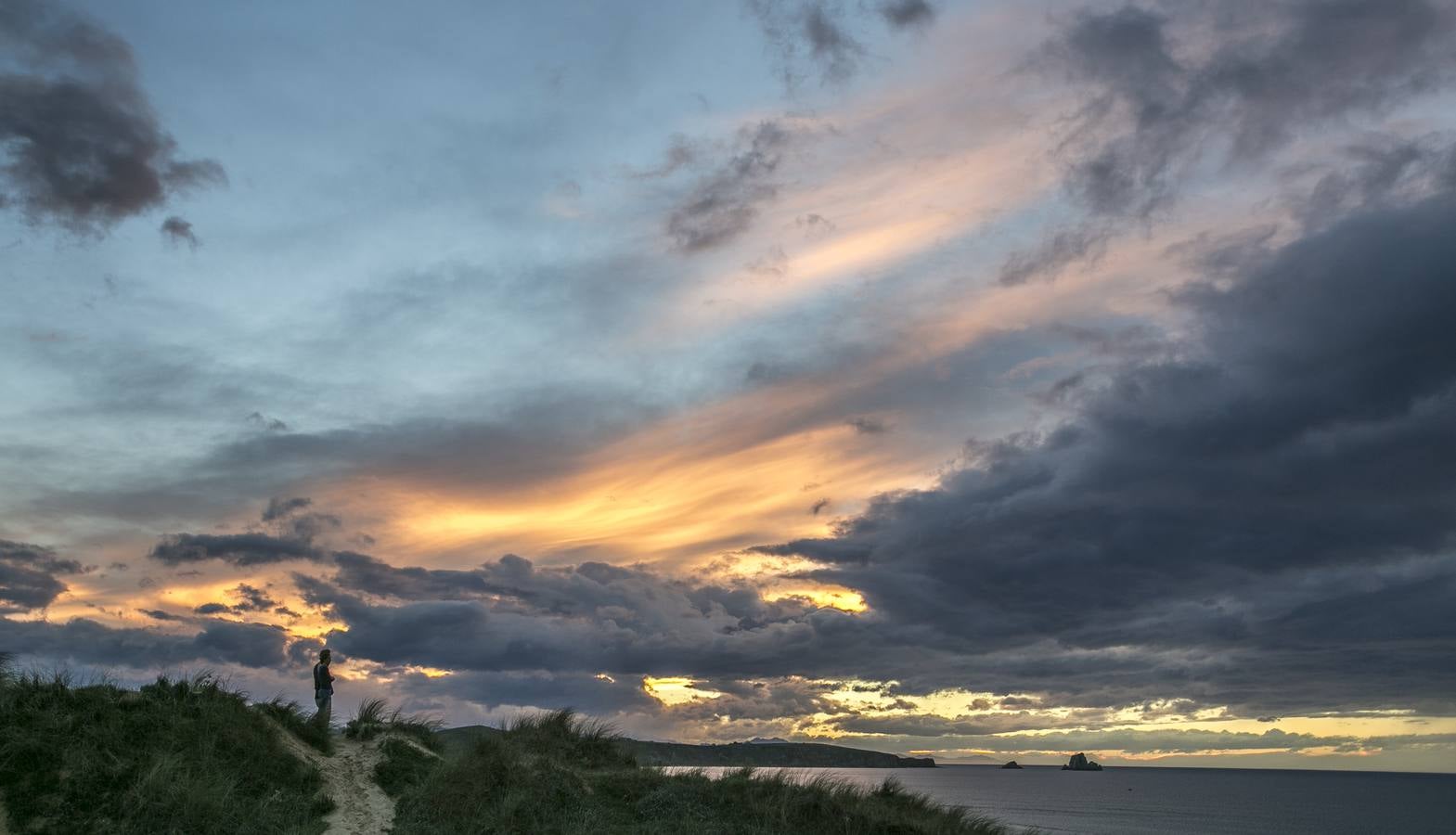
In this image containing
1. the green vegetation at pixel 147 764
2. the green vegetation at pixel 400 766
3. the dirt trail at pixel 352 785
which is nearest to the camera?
the green vegetation at pixel 147 764

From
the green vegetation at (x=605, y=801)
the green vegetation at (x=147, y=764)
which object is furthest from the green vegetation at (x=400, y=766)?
the green vegetation at (x=147, y=764)

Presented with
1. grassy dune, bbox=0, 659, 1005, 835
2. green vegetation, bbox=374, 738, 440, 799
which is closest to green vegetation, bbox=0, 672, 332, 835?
grassy dune, bbox=0, 659, 1005, 835

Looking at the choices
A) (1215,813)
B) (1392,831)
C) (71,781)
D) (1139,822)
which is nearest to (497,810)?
(71,781)

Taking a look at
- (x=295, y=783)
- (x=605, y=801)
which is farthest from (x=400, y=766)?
(x=605, y=801)

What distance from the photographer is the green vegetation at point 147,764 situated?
72.4 feet

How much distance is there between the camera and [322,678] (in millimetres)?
30953

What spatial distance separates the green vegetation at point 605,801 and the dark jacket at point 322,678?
3003mm

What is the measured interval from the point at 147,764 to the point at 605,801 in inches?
474

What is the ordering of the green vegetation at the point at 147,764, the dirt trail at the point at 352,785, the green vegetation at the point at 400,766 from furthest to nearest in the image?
1. the green vegetation at the point at 400,766
2. the dirt trail at the point at 352,785
3. the green vegetation at the point at 147,764

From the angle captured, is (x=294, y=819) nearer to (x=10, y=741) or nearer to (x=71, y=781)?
(x=71, y=781)

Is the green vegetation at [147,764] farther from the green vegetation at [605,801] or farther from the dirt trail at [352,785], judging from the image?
the green vegetation at [605,801]

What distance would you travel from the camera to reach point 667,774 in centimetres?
3184

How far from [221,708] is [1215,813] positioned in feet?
538

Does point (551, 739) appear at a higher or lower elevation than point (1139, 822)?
higher
